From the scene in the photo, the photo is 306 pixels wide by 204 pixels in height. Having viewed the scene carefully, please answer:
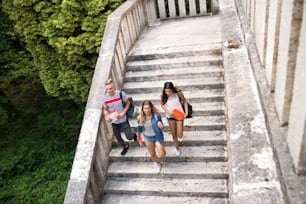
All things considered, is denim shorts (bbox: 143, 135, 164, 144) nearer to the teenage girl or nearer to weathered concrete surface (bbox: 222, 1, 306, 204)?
the teenage girl

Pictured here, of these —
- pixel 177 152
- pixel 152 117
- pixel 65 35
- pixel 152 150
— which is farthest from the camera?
pixel 65 35

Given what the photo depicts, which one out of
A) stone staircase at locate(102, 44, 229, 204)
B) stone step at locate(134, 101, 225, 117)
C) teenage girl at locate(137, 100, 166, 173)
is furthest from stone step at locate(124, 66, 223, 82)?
teenage girl at locate(137, 100, 166, 173)

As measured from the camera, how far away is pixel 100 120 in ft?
17.9

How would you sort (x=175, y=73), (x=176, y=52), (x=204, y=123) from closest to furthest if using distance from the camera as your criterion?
(x=204, y=123), (x=175, y=73), (x=176, y=52)

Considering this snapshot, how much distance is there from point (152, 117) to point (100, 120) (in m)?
1.03

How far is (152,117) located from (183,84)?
169 cm

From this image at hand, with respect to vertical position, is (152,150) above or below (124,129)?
below

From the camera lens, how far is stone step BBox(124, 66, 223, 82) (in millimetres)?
6387

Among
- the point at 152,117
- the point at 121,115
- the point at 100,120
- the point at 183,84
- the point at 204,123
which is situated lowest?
the point at 204,123

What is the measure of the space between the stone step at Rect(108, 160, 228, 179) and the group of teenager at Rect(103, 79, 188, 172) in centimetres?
15

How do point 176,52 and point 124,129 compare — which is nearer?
point 124,129

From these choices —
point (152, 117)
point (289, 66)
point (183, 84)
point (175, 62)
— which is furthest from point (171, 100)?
point (289, 66)

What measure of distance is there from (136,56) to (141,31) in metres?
1.41

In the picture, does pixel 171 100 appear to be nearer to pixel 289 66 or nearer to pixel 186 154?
pixel 186 154
